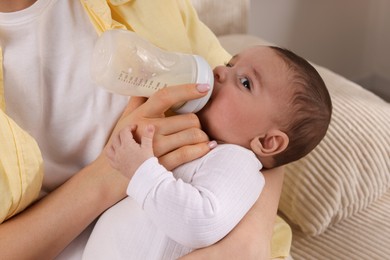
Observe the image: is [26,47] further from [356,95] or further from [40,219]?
[356,95]

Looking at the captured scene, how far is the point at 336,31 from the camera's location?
108 inches

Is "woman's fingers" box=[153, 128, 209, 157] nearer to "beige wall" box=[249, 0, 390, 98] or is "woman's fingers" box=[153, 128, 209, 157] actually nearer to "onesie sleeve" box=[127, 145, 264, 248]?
"onesie sleeve" box=[127, 145, 264, 248]

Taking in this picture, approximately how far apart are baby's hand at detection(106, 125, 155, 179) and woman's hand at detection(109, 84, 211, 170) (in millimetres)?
19

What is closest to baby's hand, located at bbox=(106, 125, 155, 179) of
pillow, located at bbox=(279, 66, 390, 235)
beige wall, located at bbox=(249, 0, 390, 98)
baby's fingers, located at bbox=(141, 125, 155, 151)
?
baby's fingers, located at bbox=(141, 125, 155, 151)

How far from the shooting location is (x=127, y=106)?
1065 mm

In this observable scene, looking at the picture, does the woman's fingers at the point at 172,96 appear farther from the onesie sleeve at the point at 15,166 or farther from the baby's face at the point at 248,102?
the onesie sleeve at the point at 15,166

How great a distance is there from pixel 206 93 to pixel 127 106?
7.0 inches

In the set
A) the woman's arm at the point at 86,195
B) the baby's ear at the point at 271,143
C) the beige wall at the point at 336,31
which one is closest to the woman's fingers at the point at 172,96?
the woman's arm at the point at 86,195

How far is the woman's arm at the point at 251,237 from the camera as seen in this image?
0.91m

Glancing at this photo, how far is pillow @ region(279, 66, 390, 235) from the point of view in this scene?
1333 mm

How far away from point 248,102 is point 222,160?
0.12 meters

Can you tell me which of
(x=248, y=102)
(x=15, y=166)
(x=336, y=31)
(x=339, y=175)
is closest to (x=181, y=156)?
(x=248, y=102)

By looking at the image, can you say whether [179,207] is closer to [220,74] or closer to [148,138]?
[148,138]

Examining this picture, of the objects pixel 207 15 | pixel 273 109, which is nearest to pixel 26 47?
pixel 273 109
